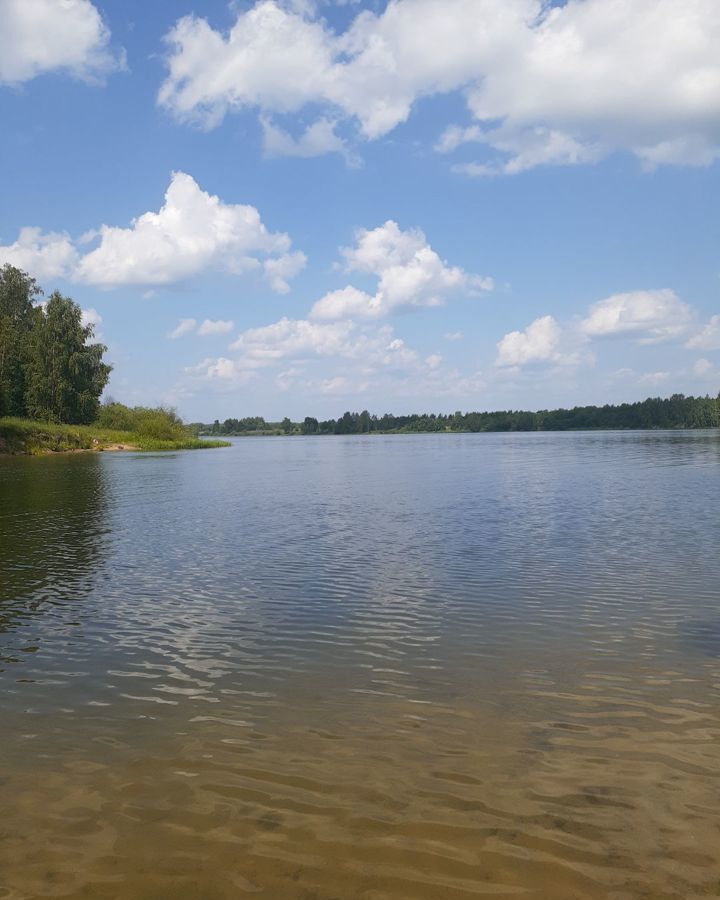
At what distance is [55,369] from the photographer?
355 feet

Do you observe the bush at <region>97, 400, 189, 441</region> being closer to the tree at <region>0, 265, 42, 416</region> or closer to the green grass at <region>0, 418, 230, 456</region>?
the green grass at <region>0, 418, 230, 456</region>

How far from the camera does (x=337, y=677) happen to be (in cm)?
1080

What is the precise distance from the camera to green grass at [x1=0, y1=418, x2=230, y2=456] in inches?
3497

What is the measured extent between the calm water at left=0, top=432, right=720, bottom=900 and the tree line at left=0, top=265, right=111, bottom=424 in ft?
315

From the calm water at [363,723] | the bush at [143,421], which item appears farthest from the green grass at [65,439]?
the calm water at [363,723]

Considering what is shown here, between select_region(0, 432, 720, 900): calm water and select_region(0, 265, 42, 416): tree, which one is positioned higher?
select_region(0, 265, 42, 416): tree

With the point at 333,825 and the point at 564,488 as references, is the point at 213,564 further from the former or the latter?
the point at 564,488

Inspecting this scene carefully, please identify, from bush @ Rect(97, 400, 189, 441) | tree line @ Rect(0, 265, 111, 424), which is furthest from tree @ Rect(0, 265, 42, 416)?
bush @ Rect(97, 400, 189, 441)

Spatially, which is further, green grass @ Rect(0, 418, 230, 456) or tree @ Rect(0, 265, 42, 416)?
tree @ Rect(0, 265, 42, 416)

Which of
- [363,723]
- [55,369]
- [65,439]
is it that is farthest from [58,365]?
[363,723]

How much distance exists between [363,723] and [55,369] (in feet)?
369

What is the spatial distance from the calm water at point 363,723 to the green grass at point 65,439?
7531 centimetres

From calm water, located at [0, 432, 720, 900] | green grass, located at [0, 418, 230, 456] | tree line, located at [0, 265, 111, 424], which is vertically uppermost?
tree line, located at [0, 265, 111, 424]

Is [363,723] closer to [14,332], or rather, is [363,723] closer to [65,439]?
[65,439]
